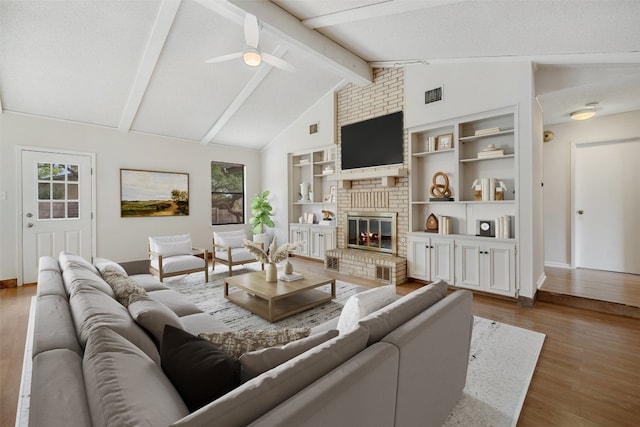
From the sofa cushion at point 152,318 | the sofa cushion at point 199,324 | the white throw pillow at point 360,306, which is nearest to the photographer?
the sofa cushion at point 152,318

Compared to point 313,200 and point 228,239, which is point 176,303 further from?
point 313,200

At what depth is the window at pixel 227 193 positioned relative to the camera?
6922mm

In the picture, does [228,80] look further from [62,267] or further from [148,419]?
[148,419]

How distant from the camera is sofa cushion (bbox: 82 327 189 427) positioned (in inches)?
29.4

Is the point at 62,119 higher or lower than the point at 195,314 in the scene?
higher

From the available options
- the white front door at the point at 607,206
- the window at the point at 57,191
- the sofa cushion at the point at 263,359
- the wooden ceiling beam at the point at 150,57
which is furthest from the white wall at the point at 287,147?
the sofa cushion at the point at 263,359

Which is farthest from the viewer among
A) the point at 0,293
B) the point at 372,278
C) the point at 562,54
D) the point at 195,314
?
the point at 372,278

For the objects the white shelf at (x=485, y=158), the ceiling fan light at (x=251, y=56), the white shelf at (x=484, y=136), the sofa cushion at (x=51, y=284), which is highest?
the ceiling fan light at (x=251, y=56)

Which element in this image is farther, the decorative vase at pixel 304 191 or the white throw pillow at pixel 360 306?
the decorative vase at pixel 304 191

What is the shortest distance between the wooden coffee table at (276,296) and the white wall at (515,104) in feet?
7.99

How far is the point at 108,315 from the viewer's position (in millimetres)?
1402

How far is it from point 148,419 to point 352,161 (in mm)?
5096

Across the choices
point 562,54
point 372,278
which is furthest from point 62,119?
point 562,54

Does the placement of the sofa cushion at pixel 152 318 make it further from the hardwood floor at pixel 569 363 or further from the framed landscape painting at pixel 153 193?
the framed landscape painting at pixel 153 193
